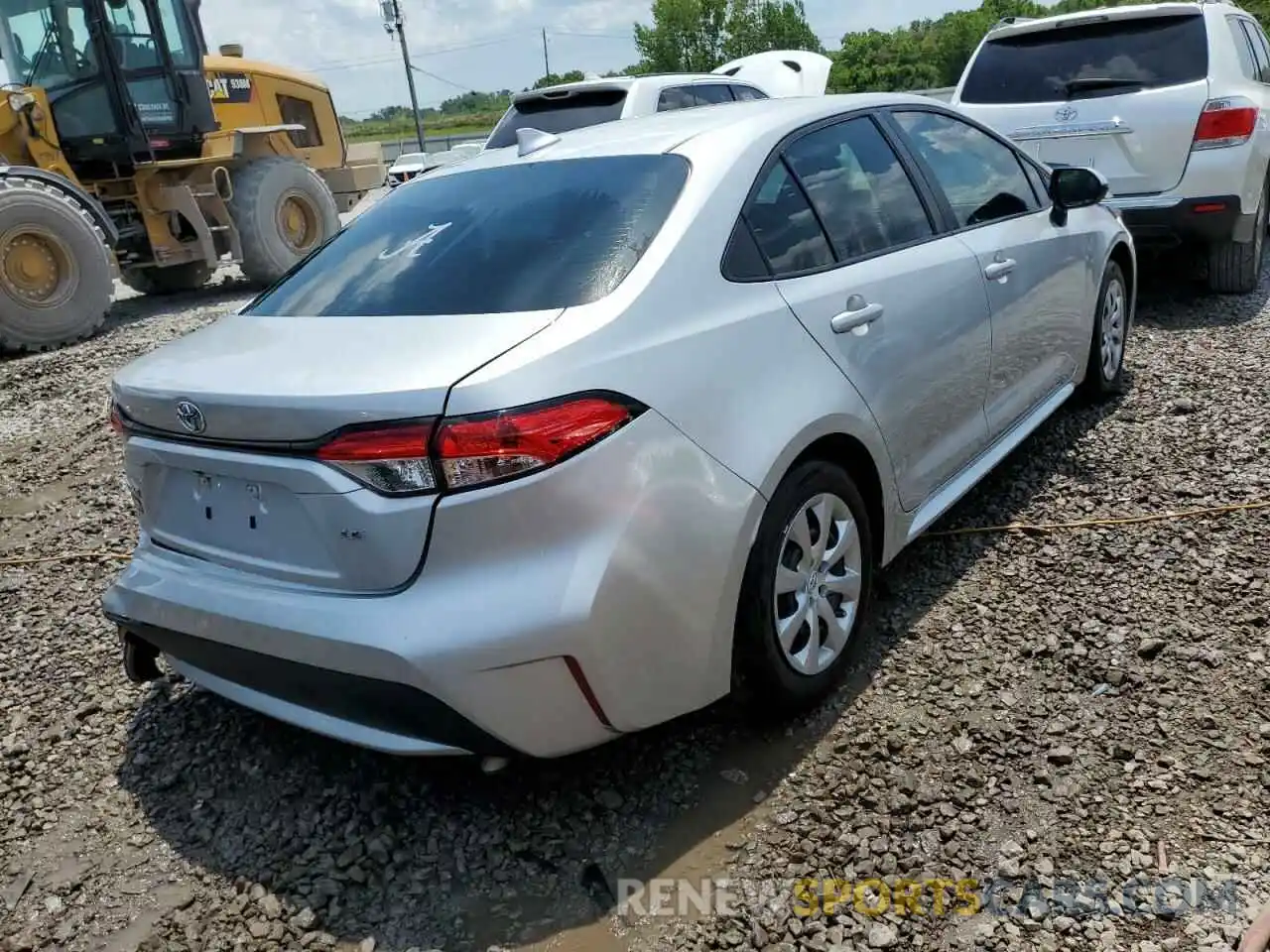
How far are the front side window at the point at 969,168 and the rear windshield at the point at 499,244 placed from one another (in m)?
1.32

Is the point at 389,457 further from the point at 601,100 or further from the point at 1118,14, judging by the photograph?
the point at 601,100

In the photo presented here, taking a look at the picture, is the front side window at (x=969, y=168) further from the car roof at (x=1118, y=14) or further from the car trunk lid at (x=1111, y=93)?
the car roof at (x=1118, y=14)

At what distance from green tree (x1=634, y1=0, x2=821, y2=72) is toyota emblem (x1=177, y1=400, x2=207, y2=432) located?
216 feet

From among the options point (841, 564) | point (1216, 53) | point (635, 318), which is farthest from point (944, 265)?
point (1216, 53)

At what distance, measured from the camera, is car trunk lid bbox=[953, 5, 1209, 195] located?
6.25 meters

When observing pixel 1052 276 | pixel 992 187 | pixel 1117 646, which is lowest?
pixel 1117 646

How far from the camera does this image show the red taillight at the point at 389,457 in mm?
2133

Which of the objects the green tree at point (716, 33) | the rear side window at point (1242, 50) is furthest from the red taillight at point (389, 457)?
the green tree at point (716, 33)

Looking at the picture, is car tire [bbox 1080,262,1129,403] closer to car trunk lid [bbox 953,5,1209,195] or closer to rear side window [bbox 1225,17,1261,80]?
car trunk lid [bbox 953,5,1209,195]

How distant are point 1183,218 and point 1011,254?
3116 millimetres

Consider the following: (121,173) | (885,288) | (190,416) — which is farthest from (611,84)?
(190,416)

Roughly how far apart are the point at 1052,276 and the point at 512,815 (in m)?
3.06

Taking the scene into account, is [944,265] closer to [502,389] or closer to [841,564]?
[841,564]

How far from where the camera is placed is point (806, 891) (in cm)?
235
